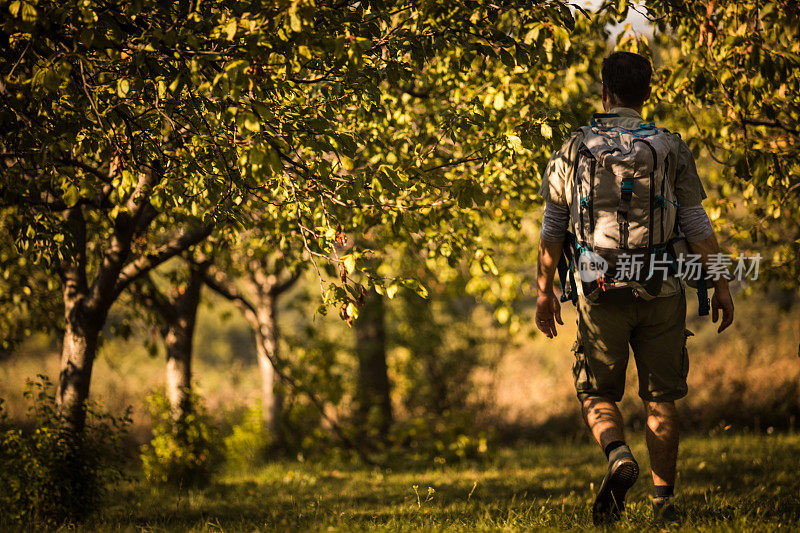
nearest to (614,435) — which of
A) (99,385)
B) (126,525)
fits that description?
(126,525)

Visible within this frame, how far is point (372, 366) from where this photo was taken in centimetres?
994

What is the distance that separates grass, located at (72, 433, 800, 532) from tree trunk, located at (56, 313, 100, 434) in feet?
2.76

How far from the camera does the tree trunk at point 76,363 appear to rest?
14.8 feet

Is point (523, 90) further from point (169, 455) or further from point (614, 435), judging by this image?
point (169, 455)

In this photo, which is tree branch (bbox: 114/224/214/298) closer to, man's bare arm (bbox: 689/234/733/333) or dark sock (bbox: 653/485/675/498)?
man's bare arm (bbox: 689/234/733/333)

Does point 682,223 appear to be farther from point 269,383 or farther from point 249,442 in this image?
point 269,383

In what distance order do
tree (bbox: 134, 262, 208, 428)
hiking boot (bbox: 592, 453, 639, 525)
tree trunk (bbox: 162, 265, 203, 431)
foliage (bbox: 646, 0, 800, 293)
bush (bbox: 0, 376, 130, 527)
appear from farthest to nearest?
tree trunk (bbox: 162, 265, 203, 431) → tree (bbox: 134, 262, 208, 428) → bush (bbox: 0, 376, 130, 527) → foliage (bbox: 646, 0, 800, 293) → hiking boot (bbox: 592, 453, 639, 525)

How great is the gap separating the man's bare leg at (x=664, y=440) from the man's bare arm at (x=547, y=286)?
2.08 feet

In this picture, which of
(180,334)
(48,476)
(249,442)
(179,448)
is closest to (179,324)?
(180,334)

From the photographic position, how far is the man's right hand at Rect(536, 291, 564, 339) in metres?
3.14

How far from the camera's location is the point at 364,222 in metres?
4.28

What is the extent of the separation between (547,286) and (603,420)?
696 millimetres

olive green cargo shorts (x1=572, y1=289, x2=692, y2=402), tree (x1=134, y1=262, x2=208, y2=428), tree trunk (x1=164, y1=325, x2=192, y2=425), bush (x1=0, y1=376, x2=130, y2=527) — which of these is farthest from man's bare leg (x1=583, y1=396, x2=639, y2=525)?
tree trunk (x1=164, y1=325, x2=192, y2=425)

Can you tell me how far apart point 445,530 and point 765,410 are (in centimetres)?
742
